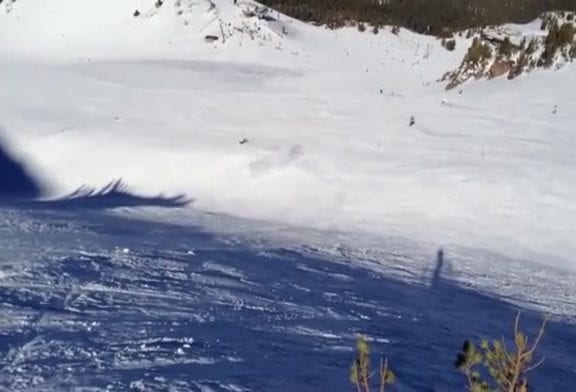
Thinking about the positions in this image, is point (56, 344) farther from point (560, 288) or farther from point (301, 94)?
point (301, 94)

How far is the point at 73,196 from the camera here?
1140 centimetres

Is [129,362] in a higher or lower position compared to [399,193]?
lower

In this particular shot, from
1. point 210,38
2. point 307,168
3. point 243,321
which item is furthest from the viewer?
point 210,38

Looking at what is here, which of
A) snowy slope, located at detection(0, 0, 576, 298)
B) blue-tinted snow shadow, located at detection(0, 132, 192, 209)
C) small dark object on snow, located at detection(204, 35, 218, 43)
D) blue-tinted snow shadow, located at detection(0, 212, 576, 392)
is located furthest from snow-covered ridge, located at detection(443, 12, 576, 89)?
blue-tinted snow shadow, located at detection(0, 212, 576, 392)

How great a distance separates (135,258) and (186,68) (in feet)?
46.6

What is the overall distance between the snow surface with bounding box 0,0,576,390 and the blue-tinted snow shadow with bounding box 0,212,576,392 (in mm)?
53

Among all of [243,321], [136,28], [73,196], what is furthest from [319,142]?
[136,28]

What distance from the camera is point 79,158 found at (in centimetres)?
1275

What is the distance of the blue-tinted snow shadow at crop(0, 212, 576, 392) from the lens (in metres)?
4.75

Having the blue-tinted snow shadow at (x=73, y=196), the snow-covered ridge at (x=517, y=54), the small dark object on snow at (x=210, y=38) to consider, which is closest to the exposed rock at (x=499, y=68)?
the snow-covered ridge at (x=517, y=54)

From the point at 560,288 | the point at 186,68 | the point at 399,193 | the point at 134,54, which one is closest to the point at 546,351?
the point at 560,288

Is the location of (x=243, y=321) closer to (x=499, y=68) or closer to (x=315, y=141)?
(x=315, y=141)

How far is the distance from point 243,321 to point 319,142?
7584 mm

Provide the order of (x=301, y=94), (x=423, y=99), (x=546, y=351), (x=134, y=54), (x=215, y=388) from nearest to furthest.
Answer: (x=215, y=388)
(x=546, y=351)
(x=423, y=99)
(x=301, y=94)
(x=134, y=54)
